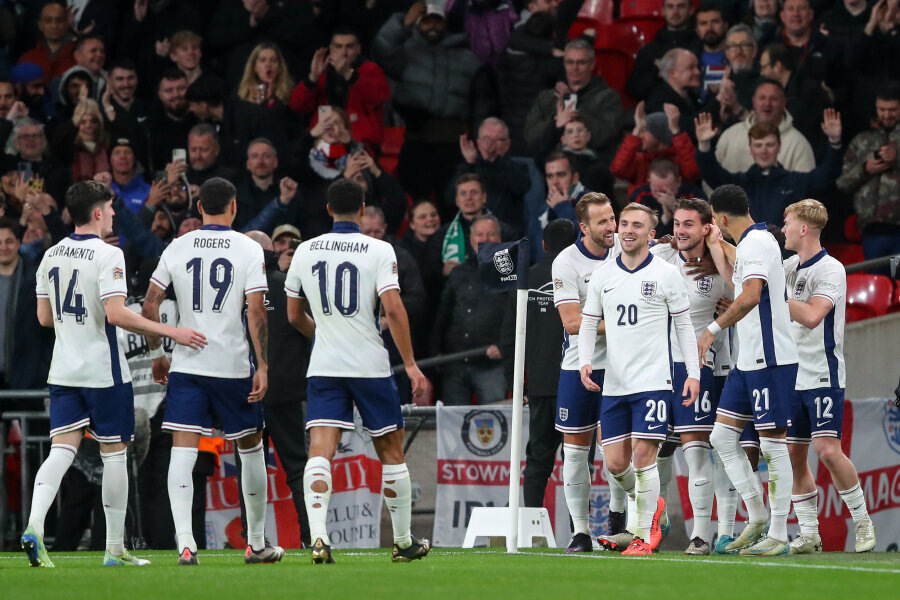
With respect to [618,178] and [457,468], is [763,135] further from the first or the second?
[457,468]

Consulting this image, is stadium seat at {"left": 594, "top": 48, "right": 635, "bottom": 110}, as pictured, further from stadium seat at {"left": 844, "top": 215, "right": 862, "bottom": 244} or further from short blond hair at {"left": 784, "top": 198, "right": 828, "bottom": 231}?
short blond hair at {"left": 784, "top": 198, "right": 828, "bottom": 231}

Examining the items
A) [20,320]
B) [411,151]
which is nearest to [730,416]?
[20,320]

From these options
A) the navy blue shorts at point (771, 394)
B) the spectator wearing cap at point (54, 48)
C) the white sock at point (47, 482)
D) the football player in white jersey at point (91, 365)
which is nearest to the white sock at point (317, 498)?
the football player in white jersey at point (91, 365)

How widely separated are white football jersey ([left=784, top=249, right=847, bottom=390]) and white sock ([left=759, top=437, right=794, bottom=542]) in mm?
782

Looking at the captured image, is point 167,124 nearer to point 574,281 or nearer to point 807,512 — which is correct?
point 574,281

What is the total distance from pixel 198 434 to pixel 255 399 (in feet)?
1.46

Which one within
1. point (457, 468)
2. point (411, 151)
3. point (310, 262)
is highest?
point (411, 151)

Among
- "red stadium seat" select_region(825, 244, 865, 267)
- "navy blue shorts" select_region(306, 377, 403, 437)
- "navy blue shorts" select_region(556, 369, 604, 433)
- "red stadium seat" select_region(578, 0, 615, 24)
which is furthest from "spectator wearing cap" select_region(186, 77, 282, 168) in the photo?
"navy blue shorts" select_region(306, 377, 403, 437)

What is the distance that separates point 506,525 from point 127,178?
6982 mm

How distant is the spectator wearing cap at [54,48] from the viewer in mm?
18562

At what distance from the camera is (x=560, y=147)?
16.1 meters

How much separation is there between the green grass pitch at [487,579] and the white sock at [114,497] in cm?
20

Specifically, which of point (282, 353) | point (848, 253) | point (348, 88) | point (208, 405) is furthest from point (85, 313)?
point (848, 253)

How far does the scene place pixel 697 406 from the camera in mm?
10938
